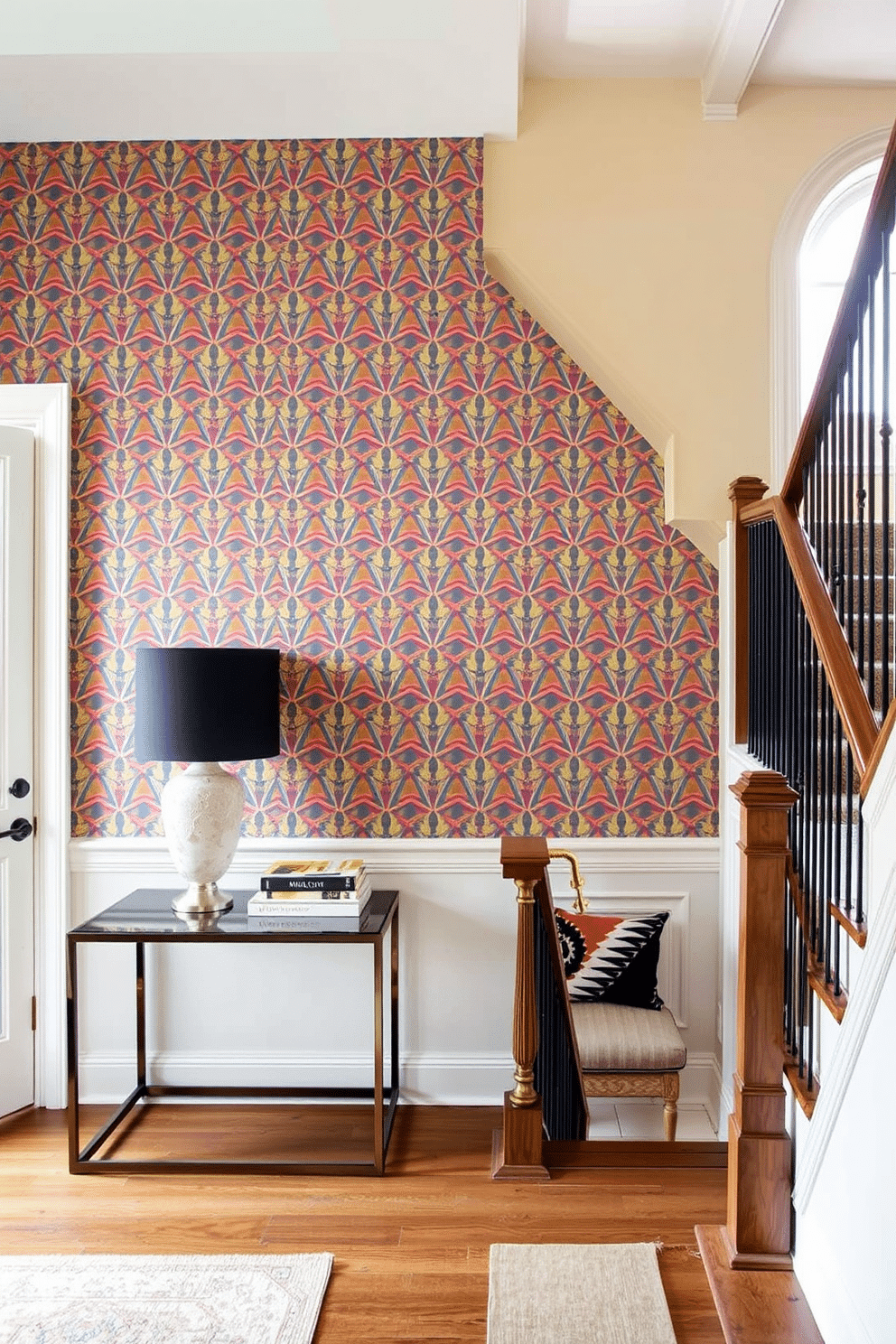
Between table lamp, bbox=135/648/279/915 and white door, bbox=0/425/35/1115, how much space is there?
0.62 meters

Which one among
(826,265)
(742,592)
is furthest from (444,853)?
(826,265)

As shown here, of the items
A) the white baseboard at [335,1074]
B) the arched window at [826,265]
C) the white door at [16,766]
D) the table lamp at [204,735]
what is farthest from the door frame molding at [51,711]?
the arched window at [826,265]

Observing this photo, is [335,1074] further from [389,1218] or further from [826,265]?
[826,265]

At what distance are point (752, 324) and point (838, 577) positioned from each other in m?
1.39

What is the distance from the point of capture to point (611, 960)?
332 centimetres

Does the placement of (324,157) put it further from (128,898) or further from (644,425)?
(128,898)

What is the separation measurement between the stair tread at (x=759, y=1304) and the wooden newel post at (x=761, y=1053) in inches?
1.2

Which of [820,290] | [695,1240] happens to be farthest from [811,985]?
[820,290]

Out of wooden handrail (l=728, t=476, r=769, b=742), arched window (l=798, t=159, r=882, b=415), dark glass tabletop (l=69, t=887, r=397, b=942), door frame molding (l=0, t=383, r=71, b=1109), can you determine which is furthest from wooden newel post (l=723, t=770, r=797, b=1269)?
door frame molding (l=0, t=383, r=71, b=1109)

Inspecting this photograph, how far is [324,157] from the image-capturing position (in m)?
3.44

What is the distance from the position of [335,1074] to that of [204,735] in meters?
1.29

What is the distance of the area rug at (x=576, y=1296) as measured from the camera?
2219 mm

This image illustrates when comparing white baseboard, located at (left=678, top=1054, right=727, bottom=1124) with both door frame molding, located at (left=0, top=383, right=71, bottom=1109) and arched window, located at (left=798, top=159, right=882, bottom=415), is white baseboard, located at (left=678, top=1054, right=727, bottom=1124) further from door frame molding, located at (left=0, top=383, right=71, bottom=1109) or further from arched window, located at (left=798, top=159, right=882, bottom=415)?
arched window, located at (left=798, top=159, right=882, bottom=415)

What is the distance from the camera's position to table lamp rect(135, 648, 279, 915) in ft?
9.73
